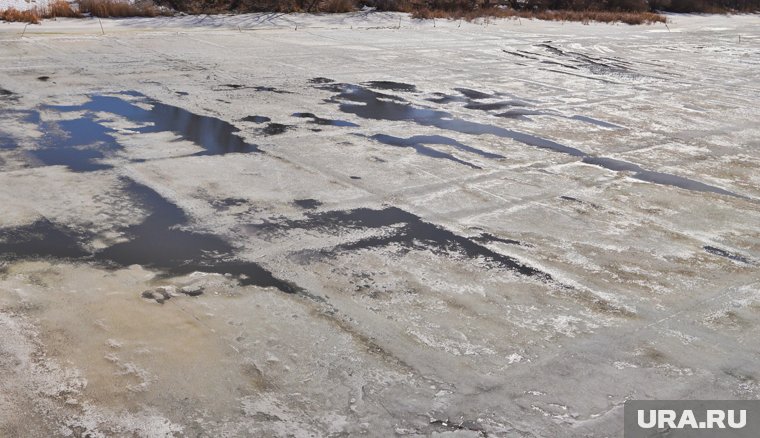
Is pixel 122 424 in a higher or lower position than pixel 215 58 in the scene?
lower

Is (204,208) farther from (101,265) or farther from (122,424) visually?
(122,424)

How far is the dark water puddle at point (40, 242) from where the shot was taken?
5.00 meters

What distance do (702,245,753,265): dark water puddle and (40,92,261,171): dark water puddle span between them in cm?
419

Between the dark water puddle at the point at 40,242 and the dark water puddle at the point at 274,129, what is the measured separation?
10.6ft

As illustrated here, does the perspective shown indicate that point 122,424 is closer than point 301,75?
Yes

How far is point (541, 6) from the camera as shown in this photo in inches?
1161

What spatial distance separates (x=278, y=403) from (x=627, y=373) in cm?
180

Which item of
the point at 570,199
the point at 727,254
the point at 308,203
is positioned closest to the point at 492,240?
the point at 570,199

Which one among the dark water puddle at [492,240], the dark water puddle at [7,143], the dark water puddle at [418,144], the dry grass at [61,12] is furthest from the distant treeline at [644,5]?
the dark water puddle at [492,240]

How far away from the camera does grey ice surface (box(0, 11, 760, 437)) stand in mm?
3717

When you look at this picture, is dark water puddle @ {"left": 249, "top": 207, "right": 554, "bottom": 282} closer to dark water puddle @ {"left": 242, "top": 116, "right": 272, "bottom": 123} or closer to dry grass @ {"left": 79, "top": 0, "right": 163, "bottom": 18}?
dark water puddle @ {"left": 242, "top": 116, "right": 272, "bottom": 123}

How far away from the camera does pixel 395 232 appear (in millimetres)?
5859

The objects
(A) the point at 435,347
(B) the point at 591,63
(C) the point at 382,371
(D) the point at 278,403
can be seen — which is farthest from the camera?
(B) the point at 591,63

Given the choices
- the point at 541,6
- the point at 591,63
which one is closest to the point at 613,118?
the point at 591,63
